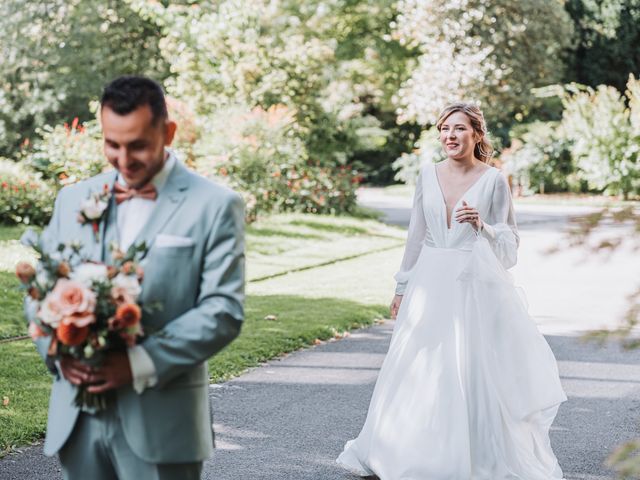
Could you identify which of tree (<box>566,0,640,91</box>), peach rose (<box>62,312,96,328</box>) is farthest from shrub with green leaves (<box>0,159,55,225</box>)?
tree (<box>566,0,640,91</box>)

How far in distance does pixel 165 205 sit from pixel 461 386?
117 inches

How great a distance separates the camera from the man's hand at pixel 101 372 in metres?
2.51

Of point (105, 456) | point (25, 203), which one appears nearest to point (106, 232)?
point (105, 456)

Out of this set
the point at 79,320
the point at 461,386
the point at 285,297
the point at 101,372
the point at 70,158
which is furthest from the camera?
the point at 70,158

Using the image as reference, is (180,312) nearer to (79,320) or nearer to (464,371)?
(79,320)

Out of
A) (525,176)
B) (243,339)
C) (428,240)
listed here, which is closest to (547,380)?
(428,240)

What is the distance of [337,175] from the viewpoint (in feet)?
73.0

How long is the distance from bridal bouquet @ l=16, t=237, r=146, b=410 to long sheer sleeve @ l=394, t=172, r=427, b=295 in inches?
130

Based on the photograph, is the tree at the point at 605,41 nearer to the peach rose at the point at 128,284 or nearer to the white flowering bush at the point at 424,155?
the white flowering bush at the point at 424,155

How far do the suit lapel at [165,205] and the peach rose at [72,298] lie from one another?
0.81 ft

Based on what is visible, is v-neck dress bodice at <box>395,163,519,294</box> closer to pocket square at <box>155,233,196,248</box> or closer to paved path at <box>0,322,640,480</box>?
paved path at <box>0,322,640,480</box>

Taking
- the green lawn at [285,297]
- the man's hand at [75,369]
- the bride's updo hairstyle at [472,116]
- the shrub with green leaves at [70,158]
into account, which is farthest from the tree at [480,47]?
the man's hand at [75,369]

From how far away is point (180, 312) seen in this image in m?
2.68

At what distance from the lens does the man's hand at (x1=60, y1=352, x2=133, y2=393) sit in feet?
8.23
